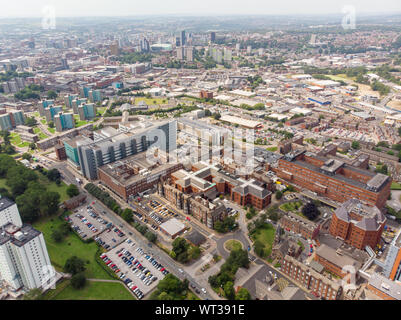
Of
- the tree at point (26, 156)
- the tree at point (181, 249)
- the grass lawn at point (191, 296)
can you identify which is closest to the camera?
the grass lawn at point (191, 296)

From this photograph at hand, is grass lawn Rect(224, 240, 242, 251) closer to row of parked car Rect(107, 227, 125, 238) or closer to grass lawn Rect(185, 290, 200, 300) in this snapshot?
grass lawn Rect(185, 290, 200, 300)

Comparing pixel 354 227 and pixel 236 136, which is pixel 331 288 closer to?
pixel 354 227

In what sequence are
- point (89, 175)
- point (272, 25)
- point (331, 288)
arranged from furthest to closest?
1. point (272, 25)
2. point (89, 175)
3. point (331, 288)

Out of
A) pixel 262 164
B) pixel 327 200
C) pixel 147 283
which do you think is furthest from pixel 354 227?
pixel 147 283

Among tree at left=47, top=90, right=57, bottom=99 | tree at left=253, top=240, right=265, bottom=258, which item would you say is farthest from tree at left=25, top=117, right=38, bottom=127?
tree at left=253, top=240, right=265, bottom=258

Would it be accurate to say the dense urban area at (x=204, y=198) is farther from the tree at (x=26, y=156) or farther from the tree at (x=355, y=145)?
the tree at (x=26, y=156)

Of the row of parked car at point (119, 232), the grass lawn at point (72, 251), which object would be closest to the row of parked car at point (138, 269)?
the grass lawn at point (72, 251)
